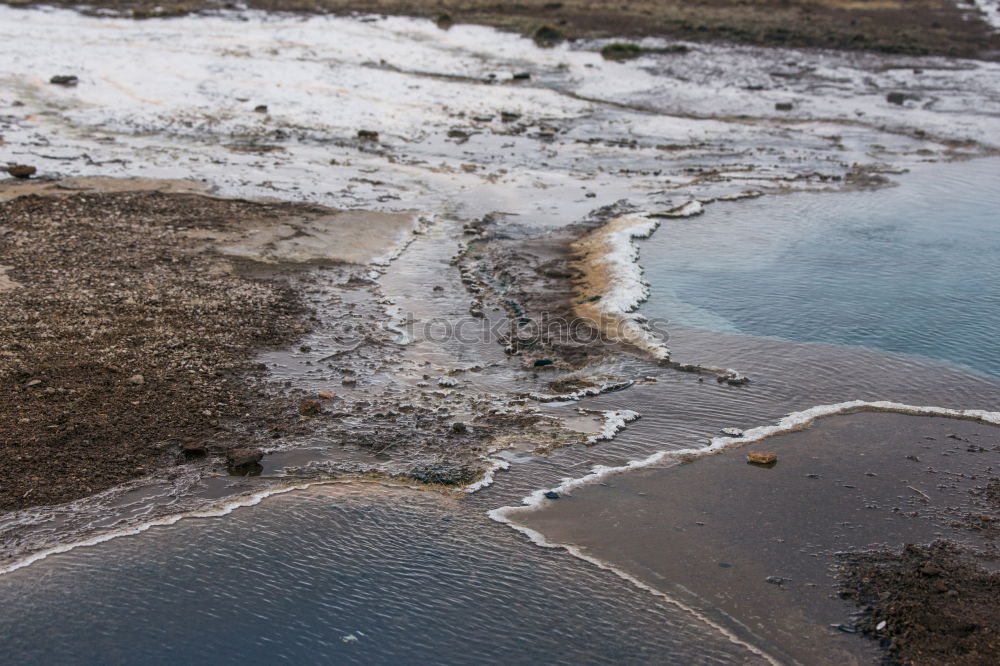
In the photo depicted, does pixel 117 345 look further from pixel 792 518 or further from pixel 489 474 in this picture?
pixel 792 518

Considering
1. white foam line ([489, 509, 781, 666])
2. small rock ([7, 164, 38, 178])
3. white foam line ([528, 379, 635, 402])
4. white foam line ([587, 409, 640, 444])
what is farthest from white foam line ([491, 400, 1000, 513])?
small rock ([7, 164, 38, 178])

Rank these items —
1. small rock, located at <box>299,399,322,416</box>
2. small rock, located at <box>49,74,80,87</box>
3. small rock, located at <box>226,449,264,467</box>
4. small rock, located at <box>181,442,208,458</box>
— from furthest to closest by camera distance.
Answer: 1. small rock, located at <box>49,74,80,87</box>
2. small rock, located at <box>299,399,322,416</box>
3. small rock, located at <box>181,442,208,458</box>
4. small rock, located at <box>226,449,264,467</box>

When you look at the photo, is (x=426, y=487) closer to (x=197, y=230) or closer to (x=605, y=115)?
(x=197, y=230)

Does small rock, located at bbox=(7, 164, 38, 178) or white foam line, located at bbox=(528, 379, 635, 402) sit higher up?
small rock, located at bbox=(7, 164, 38, 178)

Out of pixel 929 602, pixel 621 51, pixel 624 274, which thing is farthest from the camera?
pixel 621 51

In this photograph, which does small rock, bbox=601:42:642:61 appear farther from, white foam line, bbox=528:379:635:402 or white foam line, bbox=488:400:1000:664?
white foam line, bbox=488:400:1000:664

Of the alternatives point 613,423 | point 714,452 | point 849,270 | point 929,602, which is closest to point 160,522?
point 613,423

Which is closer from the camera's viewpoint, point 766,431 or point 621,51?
point 766,431
